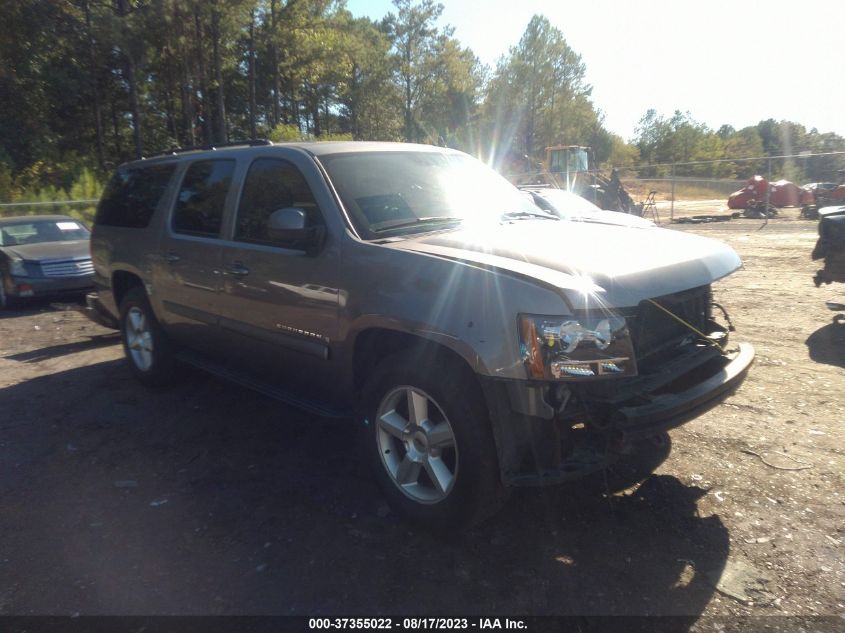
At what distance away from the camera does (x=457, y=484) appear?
9.84 ft

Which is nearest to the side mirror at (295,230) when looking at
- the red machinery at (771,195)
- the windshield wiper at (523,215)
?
the windshield wiper at (523,215)

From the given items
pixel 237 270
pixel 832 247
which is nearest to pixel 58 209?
pixel 237 270

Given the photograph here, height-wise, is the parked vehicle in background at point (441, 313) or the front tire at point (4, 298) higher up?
the parked vehicle in background at point (441, 313)

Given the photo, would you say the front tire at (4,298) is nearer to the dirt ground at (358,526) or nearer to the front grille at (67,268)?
the front grille at (67,268)

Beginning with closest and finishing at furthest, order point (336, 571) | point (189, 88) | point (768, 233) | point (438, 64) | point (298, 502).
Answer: point (336, 571) → point (298, 502) → point (768, 233) → point (189, 88) → point (438, 64)

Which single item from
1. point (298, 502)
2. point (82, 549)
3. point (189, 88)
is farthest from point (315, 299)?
point (189, 88)

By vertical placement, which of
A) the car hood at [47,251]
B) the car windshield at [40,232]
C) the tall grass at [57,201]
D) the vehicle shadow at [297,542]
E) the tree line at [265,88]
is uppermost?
the tree line at [265,88]

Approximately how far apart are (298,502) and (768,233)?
16.8 meters

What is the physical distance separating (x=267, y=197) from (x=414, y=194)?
101cm

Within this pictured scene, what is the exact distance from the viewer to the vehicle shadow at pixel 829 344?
18.7 ft

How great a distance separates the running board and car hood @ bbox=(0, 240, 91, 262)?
5758 millimetres

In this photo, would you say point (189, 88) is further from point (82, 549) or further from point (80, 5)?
point (82, 549)

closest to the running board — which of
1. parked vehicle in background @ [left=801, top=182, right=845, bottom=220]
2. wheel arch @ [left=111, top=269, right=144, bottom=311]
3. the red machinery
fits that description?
wheel arch @ [left=111, top=269, right=144, bottom=311]

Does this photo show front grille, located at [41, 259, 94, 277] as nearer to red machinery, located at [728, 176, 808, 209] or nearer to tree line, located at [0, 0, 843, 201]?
tree line, located at [0, 0, 843, 201]
